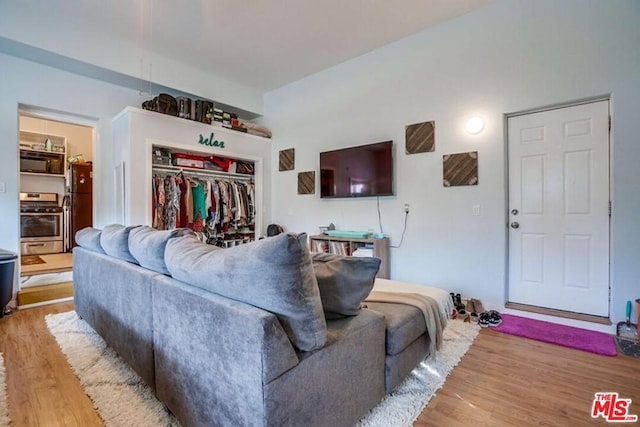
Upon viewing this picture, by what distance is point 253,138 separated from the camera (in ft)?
16.0

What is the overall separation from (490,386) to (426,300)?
604 millimetres

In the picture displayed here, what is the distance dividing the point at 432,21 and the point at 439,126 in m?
1.13

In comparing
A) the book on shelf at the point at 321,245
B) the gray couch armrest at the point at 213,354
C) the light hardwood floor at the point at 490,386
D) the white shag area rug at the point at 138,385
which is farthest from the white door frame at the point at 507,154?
the gray couch armrest at the point at 213,354

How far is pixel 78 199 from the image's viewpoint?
18.5 ft

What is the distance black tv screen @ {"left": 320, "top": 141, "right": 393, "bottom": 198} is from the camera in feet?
12.0

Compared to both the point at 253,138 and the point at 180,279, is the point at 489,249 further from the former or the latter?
the point at 253,138

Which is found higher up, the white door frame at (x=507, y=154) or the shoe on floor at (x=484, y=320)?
the white door frame at (x=507, y=154)

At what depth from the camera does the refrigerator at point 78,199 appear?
18.4 feet

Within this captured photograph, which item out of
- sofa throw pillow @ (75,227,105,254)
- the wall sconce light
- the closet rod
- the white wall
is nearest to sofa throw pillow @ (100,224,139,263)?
sofa throw pillow @ (75,227,105,254)

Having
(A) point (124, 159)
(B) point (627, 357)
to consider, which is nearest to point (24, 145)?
(A) point (124, 159)

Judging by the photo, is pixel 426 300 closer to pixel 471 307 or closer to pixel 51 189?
pixel 471 307

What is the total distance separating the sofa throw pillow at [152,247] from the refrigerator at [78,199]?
5050 millimetres

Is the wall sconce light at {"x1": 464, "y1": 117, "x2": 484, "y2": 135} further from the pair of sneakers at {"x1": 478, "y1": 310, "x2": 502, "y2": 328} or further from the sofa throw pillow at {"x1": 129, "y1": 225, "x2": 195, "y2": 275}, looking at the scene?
the sofa throw pillow at {"x1": 129, "y1": 225, "x2": 195, "y2": 275}

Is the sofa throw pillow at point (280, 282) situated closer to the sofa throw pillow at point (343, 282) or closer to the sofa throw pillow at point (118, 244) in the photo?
the sofa throw pillow at point (343, 282)
